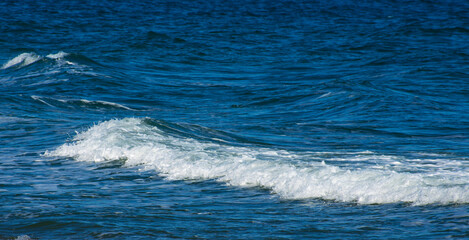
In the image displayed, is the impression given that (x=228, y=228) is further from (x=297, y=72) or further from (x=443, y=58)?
(x=443, y=58)

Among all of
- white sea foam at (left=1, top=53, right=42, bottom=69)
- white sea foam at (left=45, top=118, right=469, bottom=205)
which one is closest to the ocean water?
white sea foam at (left=45, top=118, right=469, bottom=205)

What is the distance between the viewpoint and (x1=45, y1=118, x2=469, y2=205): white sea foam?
7.93m

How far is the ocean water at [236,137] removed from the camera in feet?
23.0

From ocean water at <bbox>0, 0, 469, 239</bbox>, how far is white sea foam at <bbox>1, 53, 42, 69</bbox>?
0.14 metres

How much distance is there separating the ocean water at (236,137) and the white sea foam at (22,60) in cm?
14

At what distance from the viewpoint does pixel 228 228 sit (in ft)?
21.9

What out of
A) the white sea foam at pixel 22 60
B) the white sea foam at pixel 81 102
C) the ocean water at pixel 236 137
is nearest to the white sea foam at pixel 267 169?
the ocean water at pixel 236 137

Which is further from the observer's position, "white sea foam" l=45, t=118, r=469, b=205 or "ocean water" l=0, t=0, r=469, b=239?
"white sea foam" l=45, t=118, r=469, b=205

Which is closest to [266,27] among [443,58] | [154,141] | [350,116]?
[443,58]

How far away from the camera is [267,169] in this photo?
9297mm

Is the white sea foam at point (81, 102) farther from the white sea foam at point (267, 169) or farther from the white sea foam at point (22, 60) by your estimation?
the white sea foam at point (22, 60)

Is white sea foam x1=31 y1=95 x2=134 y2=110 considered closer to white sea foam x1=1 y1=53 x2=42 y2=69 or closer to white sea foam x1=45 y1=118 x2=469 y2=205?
white sea foam x1=45 y1=118 x2=469 y2=205

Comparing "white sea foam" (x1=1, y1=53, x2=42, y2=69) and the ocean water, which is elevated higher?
the ocean water

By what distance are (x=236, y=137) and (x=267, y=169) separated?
3.40 metres
